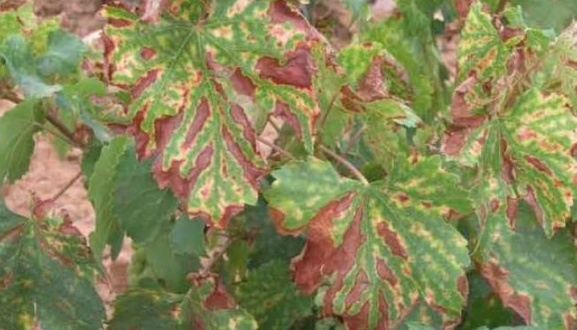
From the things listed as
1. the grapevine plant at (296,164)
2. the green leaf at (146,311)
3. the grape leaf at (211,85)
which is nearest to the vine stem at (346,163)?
the grapevine plant at (296,164)

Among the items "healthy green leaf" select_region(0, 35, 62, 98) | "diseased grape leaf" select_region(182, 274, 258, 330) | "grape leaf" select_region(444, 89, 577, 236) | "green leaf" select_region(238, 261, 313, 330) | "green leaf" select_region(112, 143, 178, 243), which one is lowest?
"green leaf" select_region(238, 261, 313, 330)

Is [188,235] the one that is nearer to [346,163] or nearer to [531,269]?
[346,163]

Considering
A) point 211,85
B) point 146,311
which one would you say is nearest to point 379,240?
point 211,85

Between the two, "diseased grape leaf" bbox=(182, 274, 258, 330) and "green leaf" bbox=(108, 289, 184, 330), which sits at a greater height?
"diseased grape leaf" bbox=(182, 274, 258, 330)

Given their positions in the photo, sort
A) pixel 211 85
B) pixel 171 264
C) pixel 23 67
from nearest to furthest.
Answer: pixel 211 85 → pixel 23 67 → pixel 171 264

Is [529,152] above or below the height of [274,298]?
above

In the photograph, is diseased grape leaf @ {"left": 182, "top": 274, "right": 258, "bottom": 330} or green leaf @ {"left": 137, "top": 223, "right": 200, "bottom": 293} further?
green leaf @ {"left": 137, "top": 223, "right": 200, "bottom": 293}

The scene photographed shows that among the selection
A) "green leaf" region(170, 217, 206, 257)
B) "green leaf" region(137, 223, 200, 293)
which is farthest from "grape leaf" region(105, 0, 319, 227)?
"green leaf" region(137, 223, 200, 293)

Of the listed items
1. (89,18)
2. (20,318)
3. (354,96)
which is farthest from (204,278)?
(89,18)

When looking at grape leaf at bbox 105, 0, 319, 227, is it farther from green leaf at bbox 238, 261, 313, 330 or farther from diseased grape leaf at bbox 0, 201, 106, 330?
green leaf at bbox 238, 261, 313, 330
